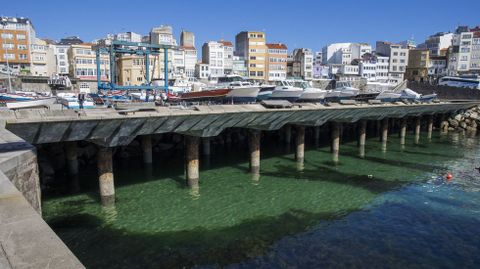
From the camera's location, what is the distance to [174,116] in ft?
61.8

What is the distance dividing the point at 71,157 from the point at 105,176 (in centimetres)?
652

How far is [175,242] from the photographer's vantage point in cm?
1454

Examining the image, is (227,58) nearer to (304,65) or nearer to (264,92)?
(304,65)

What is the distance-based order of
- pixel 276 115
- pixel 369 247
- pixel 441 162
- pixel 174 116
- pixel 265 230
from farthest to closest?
pixel 441 162 → pixel 276 115 → pixel 174 116 → pixel 265 230 → pixel 369 247

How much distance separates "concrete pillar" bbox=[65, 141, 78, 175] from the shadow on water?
7046mm

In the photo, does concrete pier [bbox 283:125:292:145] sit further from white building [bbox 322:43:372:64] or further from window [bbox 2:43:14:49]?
white building [bbox 322:43:372:64]

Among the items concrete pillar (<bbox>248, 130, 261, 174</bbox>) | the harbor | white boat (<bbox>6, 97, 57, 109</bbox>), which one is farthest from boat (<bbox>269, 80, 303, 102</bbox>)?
white boat (<bbox>6, 97, 57, 109</bbox>)

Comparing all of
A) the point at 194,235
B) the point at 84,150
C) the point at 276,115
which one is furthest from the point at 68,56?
the point at 194,235

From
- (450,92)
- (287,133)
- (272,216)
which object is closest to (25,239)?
(272,216)

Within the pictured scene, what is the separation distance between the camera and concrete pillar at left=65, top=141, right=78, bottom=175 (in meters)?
23.3

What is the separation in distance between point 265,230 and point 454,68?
109833 mm

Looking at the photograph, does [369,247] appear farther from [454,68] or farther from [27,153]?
[454,68]

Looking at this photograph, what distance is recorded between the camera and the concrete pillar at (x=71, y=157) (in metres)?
23.3

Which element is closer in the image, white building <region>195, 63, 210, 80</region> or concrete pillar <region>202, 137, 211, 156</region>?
concrete pillar <region>202, 137, 211, 156</region>
